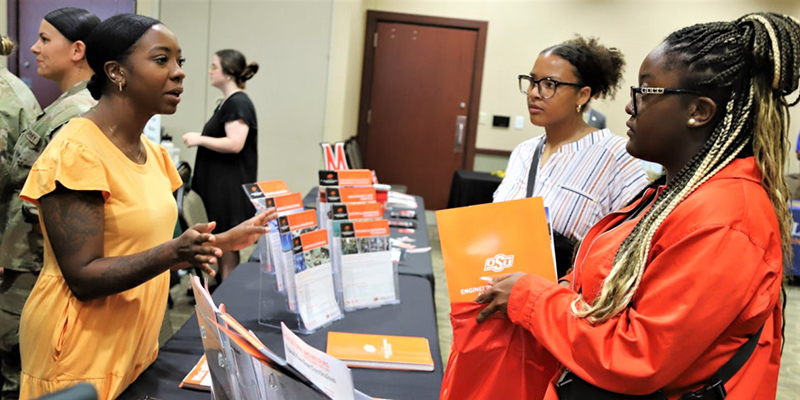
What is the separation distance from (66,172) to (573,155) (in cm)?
151

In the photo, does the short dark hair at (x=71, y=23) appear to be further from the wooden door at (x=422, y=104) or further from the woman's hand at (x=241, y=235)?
the wooden door at (x=422, y=104)

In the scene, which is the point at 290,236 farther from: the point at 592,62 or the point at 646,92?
the point at 592,62

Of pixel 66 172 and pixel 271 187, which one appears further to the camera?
pixel 271 187

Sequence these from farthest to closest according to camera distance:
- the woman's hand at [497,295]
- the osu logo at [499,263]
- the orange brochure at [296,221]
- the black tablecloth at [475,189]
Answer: the black tablecloth at [475,189] → the orange brochure at [296,221] → the osu logo at [499,263] → the woman's hand at [497,295]

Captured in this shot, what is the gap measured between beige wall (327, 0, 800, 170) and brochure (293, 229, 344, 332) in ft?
15.1

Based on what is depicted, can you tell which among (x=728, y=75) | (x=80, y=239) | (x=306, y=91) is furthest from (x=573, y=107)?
(x=306, y=91)

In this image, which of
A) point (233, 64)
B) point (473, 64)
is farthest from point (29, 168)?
point (473, 64)

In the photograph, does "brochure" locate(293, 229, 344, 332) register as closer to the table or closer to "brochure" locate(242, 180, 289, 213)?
"brochure" locate(242, 180, 289, 213)

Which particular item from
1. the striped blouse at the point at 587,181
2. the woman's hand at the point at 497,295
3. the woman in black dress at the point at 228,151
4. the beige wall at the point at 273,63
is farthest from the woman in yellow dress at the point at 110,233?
the beige wall at the point at 273,63

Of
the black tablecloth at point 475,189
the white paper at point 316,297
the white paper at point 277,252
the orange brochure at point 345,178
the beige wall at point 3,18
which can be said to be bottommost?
the black tablecloth at point 475,189

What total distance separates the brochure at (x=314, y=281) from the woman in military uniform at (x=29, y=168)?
2.45 feet

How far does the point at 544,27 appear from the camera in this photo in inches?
266

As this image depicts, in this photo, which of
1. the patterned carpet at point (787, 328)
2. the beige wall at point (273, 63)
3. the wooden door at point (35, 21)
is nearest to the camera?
the wooden door at point (35, 21)

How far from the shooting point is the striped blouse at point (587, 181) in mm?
1909
